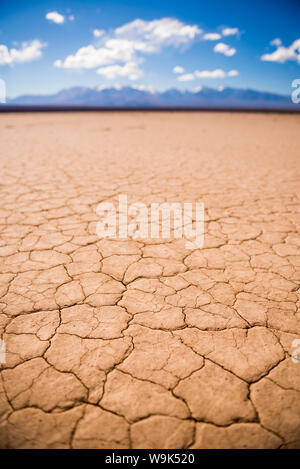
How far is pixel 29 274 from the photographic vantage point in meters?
1.78

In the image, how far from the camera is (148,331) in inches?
53.5

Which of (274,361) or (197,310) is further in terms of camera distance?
(197,310)

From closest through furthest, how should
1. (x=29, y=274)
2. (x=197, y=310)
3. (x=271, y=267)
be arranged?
(x=197, y=310), (x=29, y=274), (x=271, y=267)

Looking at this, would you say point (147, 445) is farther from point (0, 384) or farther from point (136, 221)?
point (136, 221)

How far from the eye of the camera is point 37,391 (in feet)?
3.53

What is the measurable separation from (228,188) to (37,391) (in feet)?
10.5

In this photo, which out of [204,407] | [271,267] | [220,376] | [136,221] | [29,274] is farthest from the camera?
[136,221]

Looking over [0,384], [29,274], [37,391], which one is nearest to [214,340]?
[37,391]

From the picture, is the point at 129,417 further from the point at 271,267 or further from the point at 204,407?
the point at 271,267

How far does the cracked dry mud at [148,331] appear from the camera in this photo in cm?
98

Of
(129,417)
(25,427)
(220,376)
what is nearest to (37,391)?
(25,427)

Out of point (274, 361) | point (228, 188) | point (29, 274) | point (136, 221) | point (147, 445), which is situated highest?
point (228, 188)

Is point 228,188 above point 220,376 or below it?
above

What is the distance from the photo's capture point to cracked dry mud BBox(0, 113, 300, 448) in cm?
98
